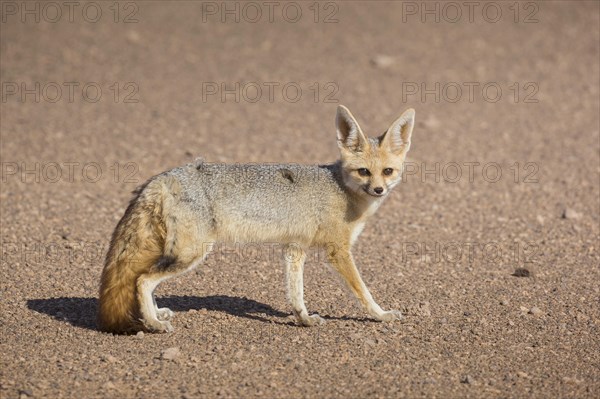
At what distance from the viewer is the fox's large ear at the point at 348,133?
7.41 metres

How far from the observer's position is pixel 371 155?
743 centimetres

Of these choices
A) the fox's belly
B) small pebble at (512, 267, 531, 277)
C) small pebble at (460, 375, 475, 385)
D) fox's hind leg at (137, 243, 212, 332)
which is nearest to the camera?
small pebble at (460, 375, 475, 385)

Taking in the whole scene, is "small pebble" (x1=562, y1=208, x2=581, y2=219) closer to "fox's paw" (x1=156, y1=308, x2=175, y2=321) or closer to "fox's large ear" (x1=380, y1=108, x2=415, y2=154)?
"fox's large ear" (x1=380, y1=108, x2=415, y2=154)

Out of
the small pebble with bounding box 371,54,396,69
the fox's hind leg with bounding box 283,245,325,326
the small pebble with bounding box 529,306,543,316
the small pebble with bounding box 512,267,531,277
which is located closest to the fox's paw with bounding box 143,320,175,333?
the fox's hind leg with bounding box 283,245,325,326

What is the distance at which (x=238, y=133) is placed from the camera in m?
14.8

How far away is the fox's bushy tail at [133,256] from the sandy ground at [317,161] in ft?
1.00

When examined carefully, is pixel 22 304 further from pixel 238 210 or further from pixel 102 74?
pixel 102 74

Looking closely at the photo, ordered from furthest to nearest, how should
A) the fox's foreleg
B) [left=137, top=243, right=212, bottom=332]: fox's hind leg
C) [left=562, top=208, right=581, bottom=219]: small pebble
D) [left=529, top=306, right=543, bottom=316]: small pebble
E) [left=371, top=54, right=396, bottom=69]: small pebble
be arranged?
[left=371, top=54, right=396, bottom=69]: small pebble → [left=562, top=208, right=581, bottom=219]: small pebble → [left=529, top=306, right=543, bottom=316]: small pebble → the fox's foreleg → [left=137, top=243, right=212, bottom=332]: fox's hind leg

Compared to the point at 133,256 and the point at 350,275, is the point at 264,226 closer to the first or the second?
the point at 350,275

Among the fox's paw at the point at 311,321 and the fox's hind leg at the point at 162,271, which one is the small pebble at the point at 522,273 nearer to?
the fox's paw at the point at 311,321

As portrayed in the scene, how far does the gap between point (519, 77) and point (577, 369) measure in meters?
12.6

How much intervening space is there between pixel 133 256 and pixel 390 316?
2.42 metres

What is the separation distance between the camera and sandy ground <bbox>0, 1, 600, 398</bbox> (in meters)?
6.57

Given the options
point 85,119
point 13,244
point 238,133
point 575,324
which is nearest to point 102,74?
point 85,119
